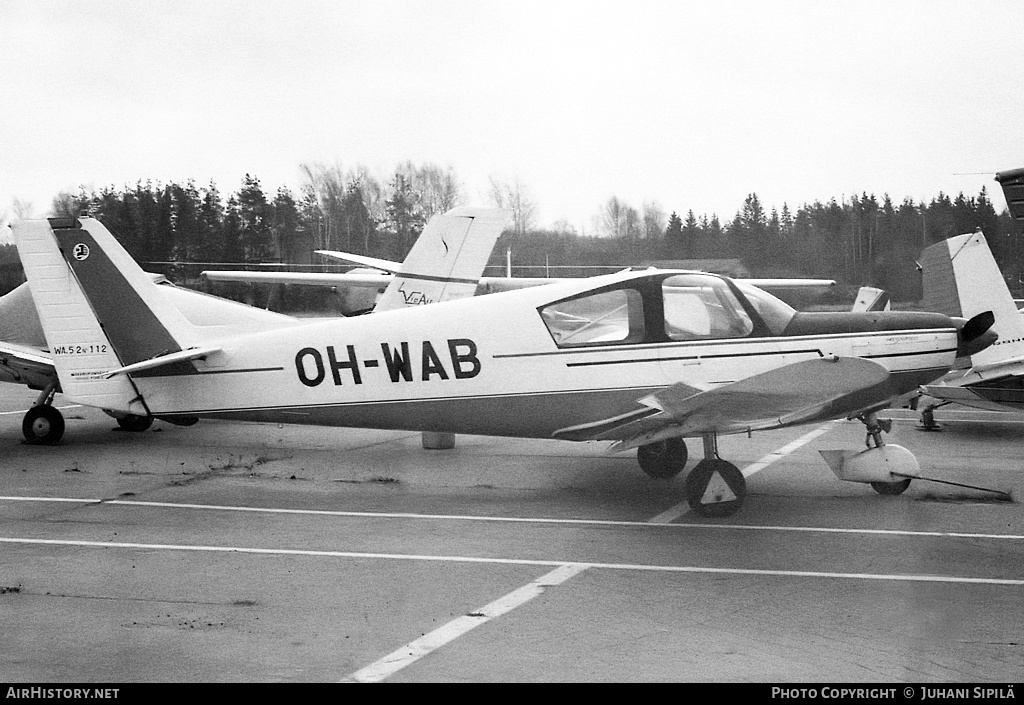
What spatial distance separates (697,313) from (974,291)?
4745 millimetres

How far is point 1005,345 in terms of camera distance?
11.2m

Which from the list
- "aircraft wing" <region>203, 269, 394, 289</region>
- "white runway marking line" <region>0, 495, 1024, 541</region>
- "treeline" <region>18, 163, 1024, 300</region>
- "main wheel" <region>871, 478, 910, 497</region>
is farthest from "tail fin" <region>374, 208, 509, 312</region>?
"main wheel" <region>871, 478, 910, 497</region>

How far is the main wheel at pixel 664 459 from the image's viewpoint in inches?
352

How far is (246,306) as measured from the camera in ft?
38.3

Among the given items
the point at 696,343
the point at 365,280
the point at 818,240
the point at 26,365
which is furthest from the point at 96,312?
the point at 365,280

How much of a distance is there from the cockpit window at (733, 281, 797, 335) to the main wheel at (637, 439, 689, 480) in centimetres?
161

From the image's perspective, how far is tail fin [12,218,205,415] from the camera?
8.62 meters

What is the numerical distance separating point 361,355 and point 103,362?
252 centimetres

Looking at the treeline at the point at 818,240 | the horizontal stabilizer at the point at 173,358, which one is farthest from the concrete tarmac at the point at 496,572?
the treeline at the point at 818,240

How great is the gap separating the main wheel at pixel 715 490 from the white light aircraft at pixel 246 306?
4028mm

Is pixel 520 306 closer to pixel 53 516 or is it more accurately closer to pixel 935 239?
pixel 935 239

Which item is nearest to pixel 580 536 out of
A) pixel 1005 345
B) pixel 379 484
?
pixel 379 484

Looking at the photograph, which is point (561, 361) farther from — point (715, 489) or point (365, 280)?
point (365, 280)

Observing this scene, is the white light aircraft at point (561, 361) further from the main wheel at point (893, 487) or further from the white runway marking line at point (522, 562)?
the white runway marking line at point (522, 562)
